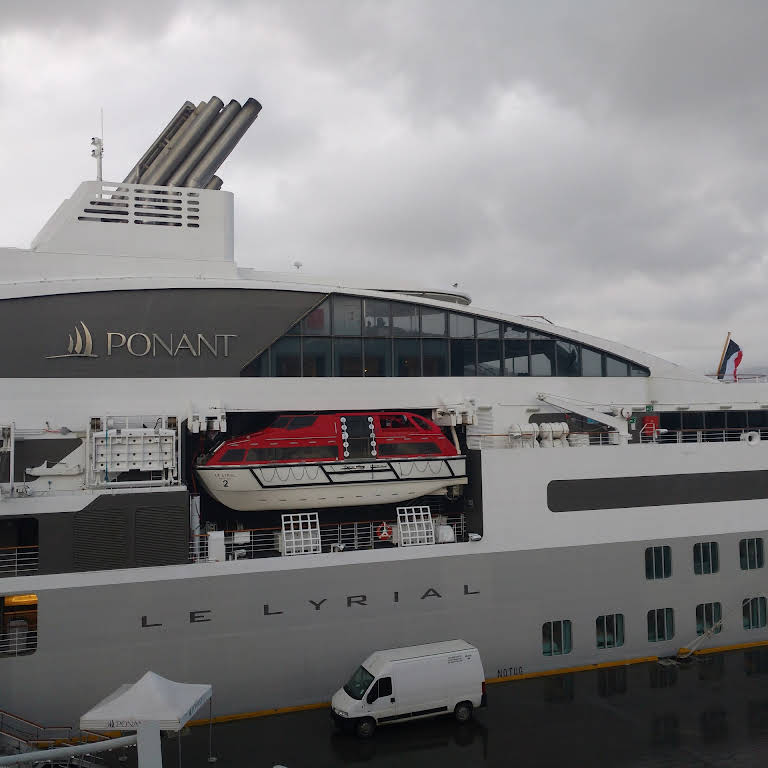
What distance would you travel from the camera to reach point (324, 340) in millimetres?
17266

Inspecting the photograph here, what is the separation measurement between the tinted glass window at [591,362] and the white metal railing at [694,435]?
2.12 meters

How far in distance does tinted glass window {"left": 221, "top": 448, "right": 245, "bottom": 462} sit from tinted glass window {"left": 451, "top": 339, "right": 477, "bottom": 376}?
6.05 meters

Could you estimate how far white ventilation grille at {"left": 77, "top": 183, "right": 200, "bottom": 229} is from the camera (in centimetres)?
1700

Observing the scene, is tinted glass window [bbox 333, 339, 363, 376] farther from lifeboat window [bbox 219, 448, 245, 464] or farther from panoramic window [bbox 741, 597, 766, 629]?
panoramic window [bbox 741, 597, 766, 629]

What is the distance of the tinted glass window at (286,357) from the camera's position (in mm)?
16875

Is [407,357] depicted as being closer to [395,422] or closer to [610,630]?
[395,422]

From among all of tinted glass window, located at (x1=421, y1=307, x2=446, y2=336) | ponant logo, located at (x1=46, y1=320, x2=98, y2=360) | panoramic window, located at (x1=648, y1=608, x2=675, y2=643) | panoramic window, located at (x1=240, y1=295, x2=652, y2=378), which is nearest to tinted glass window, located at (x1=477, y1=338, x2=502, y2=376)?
panoramic window, located at (x1=240, y1=295, x2=652, y2=378)

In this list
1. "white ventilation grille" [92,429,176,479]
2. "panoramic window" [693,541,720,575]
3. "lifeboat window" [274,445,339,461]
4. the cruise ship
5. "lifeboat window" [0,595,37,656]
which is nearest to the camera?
"lifeboat window" [0,595,37,656]

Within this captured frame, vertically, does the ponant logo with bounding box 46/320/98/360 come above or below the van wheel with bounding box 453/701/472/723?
above

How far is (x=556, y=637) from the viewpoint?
55.1 ft

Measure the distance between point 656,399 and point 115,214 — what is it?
15795mm

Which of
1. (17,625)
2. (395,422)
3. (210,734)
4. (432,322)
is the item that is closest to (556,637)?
(395,422)

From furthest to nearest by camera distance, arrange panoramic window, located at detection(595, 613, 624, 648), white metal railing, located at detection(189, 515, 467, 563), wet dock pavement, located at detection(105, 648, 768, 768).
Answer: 1. panoramic window, located at detection(595, 613, 624, 648)
2. white metal railing, located at detection(189, 515, 467, 563)
3. wet dock pavement, located at detection(105, 648, 768, 768)

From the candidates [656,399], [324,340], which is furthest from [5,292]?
[656,399]
